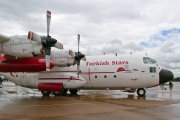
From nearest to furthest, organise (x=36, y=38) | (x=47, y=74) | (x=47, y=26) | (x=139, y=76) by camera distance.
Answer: (x=36, y=38), (x=47, y=26), (x=139, y=76), (x=47, y=74)

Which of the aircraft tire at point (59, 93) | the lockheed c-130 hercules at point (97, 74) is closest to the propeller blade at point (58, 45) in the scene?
the lockheed c-130 hercules at point (97, 74)

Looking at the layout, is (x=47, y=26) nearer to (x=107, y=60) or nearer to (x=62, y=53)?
(x=62, y=53)

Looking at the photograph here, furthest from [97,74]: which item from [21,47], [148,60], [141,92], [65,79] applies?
[21,47]

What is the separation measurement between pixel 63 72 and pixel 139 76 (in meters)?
7.00

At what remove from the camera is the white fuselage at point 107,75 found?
59.5 ft

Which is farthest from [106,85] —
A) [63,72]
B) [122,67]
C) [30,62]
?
[30,62]

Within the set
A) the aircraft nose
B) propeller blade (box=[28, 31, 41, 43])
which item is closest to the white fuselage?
the aircraft nose

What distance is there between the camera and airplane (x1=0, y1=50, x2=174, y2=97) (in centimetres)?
1812

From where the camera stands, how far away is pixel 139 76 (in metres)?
18.1

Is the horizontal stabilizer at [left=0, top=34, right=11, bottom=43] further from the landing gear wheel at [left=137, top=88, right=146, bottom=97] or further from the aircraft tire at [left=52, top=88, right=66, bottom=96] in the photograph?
the landing gear wheel at [left=137, top=88, right=146, bottom=97]

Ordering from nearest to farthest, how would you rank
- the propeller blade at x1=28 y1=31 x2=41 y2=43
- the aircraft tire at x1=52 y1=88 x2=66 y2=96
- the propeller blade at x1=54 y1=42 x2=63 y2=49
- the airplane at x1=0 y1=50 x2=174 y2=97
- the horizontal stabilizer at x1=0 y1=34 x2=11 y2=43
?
1. the propeller blade at x1=28 y1=31 x2=41 y2=43
2. the horizontal stabilizer at x1=0 y1=34 x2=11 y2=43
3. the propeller blade at x1=54 y1=42 x2=63 y2=49
4. the airplane at x1=0 y1=50 x2=174 y2=97
5. the aircraft tire at x1=52 y1=88 x2=66 y2=96

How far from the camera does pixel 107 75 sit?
1870cm

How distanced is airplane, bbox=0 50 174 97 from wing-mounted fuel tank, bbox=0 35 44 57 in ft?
15.3

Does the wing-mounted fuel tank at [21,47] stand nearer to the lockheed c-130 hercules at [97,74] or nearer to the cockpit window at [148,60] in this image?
the lockheed c-130 hercules at [97,74]
